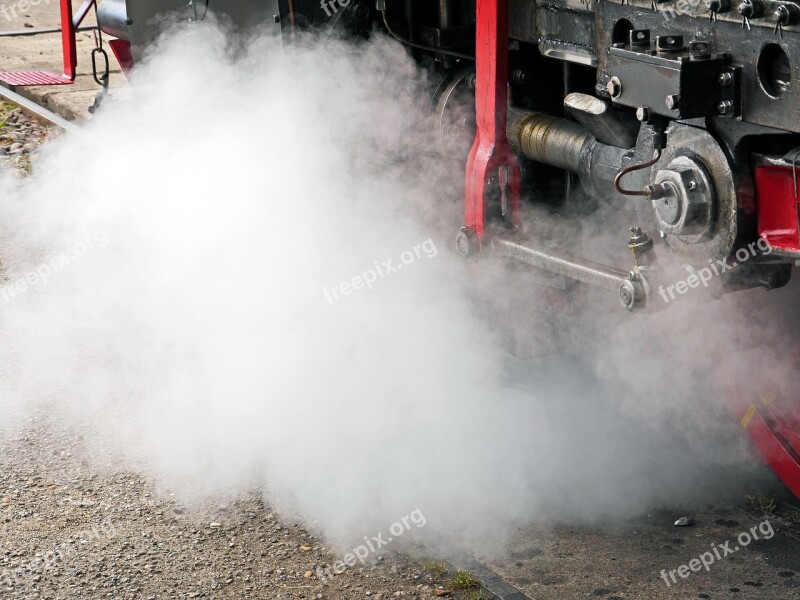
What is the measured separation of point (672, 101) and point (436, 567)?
1400 millimetres

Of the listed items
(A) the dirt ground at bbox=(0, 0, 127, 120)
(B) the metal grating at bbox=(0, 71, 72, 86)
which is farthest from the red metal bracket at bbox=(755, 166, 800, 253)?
(A) the dirt ground at bbox=(0, 0, 127, 120)

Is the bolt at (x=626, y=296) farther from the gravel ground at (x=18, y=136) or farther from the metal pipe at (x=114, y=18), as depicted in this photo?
the gravel ground at (x=18, y=136)

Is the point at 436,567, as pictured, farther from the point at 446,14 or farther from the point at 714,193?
the point at 446,14

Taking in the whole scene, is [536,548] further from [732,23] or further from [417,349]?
[732,23]

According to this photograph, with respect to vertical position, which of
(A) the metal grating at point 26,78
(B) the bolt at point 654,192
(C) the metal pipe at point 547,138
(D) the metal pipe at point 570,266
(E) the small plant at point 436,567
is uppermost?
(B) the bolt at point 654,192

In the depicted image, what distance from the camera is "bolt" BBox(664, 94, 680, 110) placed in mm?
2404

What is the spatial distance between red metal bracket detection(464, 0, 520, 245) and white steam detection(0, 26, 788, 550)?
0.49 meters

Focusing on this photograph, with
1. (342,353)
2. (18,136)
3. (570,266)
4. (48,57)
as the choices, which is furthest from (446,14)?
(48,57)

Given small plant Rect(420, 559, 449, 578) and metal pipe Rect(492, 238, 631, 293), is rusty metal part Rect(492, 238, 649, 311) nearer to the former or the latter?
metal pipe Rect(492, 238, 631, 293)

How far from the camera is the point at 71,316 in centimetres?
491

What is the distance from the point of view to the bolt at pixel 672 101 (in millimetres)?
2404

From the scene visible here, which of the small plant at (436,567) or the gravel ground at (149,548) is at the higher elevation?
the small plant at (436,567)

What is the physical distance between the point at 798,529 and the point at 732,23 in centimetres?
163

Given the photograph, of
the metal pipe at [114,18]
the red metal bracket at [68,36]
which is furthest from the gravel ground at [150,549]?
the red metal bracket at [68,36]
